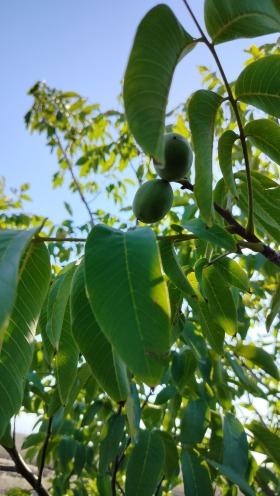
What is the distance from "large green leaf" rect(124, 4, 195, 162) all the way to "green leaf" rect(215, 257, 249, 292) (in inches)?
20.6

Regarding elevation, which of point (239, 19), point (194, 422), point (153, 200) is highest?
point (239, 19)

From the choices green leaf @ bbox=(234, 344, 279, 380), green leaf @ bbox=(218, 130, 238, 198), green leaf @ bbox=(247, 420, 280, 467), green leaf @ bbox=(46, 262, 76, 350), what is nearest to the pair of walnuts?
green leaf @ bbox=(218, 130, 238, 198)

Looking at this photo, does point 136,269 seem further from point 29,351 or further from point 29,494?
point 29,494

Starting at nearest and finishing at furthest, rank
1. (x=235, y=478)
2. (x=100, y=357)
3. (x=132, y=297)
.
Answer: (x=132, y=297) → (x=100, y=357) → (x=235, y=478)

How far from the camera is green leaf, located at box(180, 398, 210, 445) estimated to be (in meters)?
1.64

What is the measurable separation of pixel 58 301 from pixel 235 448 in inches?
38.4

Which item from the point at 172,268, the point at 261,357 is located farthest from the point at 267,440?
the point at 172,268

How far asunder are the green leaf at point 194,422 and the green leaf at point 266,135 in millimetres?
1064

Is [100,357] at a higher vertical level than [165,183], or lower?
lower

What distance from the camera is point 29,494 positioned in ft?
7.18

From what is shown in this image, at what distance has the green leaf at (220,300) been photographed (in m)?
1.05

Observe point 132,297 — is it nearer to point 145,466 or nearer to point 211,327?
point 211,327

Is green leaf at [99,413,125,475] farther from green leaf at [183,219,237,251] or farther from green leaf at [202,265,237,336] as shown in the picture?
green leaf at [183,219,237,251]

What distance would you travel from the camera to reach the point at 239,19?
757 mm
